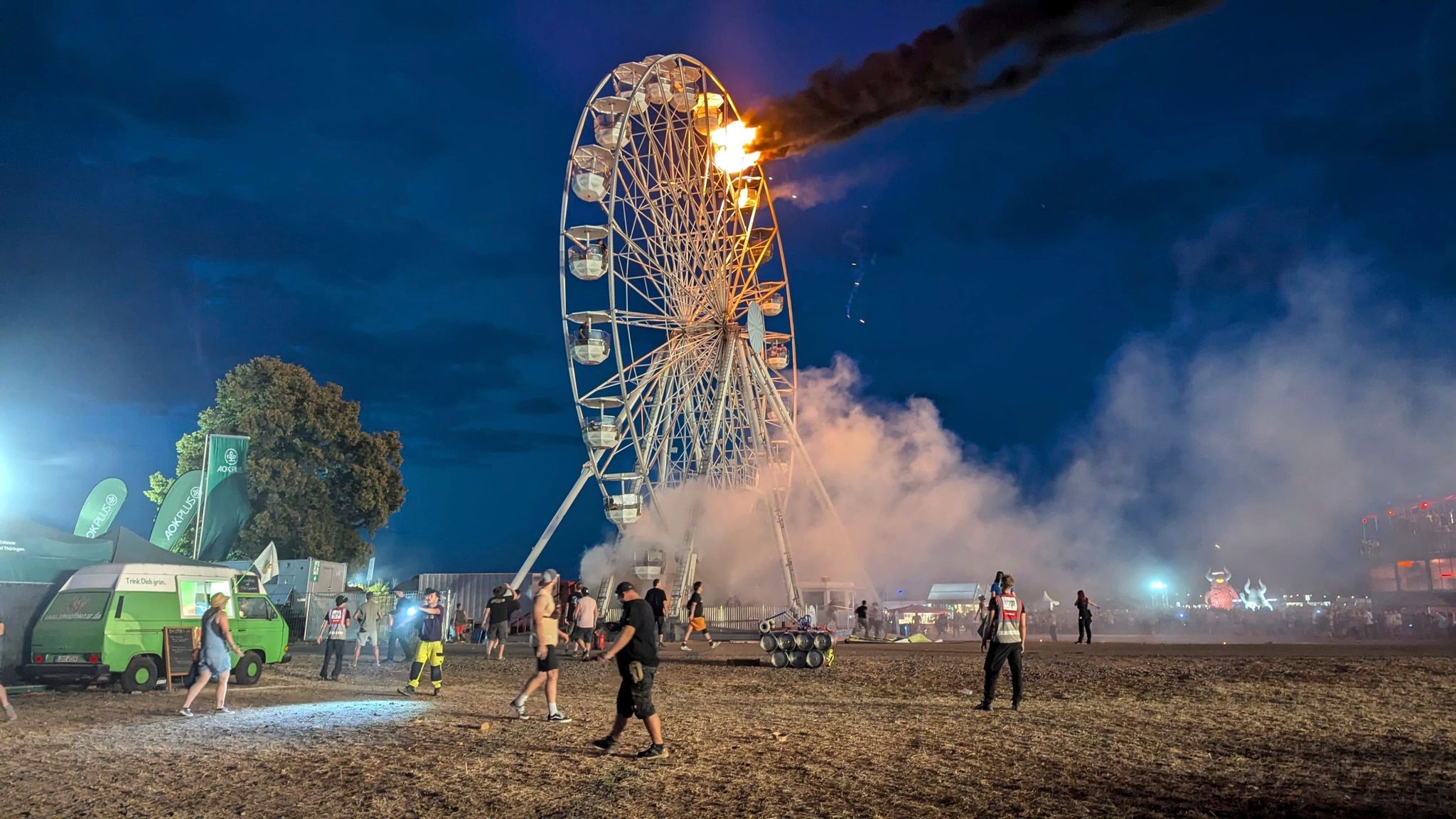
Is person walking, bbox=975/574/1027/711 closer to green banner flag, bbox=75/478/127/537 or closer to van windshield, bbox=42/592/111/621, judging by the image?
van windshield, bbox=42/592/111/621

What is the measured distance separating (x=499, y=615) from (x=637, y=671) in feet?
46.4

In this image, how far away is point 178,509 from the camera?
34.9 metres

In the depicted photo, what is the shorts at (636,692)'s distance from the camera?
8.70 m

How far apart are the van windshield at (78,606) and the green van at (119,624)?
1 cm

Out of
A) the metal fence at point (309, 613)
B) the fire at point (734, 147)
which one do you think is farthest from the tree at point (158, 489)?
the fire at point (734, 147)

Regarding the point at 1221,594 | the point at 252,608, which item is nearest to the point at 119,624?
the point at 252,608

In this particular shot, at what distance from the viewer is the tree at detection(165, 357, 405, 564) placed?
4109 cm

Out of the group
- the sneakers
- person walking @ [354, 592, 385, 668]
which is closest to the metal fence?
person walking @ [354, 592, 385, 668]

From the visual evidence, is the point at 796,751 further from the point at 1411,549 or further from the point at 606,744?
the point at 1411,549

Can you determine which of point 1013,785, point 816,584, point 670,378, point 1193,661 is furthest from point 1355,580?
point 1013,785

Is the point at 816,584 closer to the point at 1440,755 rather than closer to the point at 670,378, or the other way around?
the point at 670,378

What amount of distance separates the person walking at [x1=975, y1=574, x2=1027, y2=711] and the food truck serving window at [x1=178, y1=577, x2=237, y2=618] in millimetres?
12862

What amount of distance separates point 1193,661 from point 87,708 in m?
18.0

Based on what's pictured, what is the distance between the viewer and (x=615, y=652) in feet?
29.1
